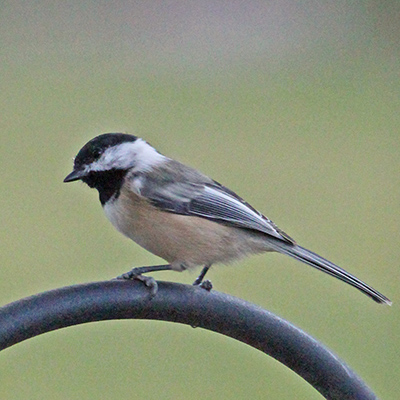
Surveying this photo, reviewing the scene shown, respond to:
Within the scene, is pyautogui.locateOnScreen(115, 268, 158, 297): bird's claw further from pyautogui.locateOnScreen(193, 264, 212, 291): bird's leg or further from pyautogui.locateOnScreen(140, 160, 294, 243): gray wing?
pyautogui.locateOnScreen(140, 160, 294, 243): gray wing

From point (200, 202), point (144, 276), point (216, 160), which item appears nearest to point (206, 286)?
point (144, 276)

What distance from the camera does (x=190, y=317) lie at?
5.21ft

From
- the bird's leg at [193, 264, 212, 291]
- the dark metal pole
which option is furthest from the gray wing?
the dark metal pole

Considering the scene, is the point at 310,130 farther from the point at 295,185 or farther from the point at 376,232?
the point at 376,232

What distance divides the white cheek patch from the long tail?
43 centimetres

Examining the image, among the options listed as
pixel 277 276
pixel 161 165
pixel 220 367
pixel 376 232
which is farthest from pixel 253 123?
pixel 161 165

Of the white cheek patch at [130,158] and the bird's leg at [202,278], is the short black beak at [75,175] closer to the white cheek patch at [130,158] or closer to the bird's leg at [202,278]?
the white cheek patch at [130,158]

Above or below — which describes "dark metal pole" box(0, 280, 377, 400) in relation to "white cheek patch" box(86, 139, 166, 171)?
below

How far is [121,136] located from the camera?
6.39 ft

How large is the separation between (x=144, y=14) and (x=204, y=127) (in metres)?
2.28

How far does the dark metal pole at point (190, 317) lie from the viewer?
1.44 m

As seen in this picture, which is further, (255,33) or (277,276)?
(255,33)

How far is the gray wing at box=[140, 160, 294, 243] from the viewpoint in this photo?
2.11 metres

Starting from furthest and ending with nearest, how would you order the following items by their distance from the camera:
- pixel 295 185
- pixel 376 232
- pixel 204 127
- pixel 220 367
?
pixel 204 127
pixel 295 185
pixel 376 232
pixel 220 367
